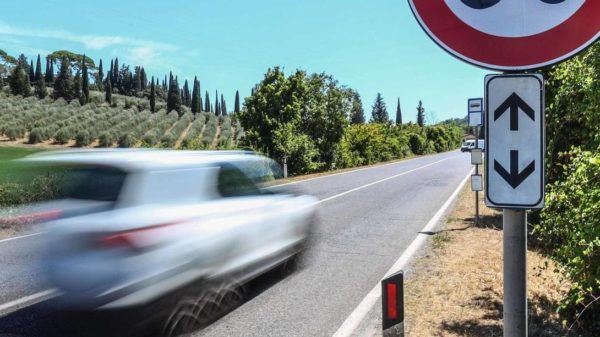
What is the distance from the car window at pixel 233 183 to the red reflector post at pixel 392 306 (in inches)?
124

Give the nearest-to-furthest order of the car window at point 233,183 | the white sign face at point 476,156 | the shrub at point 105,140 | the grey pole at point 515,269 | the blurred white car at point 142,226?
the grey pole at point 515,269 < the blurred white car at point 142,226 < the car window at point 233,183 < the white sign face at point 476,156 < the shrub at point 105,140

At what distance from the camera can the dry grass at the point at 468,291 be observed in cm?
487

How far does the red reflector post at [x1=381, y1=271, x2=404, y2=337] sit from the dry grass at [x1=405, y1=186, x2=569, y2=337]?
7.80ft

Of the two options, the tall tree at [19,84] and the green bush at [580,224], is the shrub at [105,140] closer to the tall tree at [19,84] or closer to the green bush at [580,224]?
the tall tree at [19,84]

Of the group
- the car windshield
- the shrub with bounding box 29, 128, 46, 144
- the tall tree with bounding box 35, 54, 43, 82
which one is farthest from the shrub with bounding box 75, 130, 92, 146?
the tall tree with bounding box 35, 54, 43, 82

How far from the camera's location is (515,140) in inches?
68.6

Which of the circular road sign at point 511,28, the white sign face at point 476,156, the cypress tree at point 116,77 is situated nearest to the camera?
the circular road sign at point 511,28

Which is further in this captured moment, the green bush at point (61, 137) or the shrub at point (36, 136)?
the green bush at point (61, 137)

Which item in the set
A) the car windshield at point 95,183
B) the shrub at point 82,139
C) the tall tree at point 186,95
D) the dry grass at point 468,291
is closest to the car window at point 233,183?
the car windshield at point 95,183

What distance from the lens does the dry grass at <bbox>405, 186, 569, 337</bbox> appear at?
487cm

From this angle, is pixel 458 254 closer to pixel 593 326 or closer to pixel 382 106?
pixel 593 326

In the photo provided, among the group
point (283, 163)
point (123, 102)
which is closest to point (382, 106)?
point (123, 102)

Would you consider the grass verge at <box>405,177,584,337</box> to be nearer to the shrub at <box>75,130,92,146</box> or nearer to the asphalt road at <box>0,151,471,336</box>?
the asphalt road at <box>0,151,471,336</box>

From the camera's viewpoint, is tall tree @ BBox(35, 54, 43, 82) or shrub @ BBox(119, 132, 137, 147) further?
tall tree @ BBox(35, 54, 43, 82)
